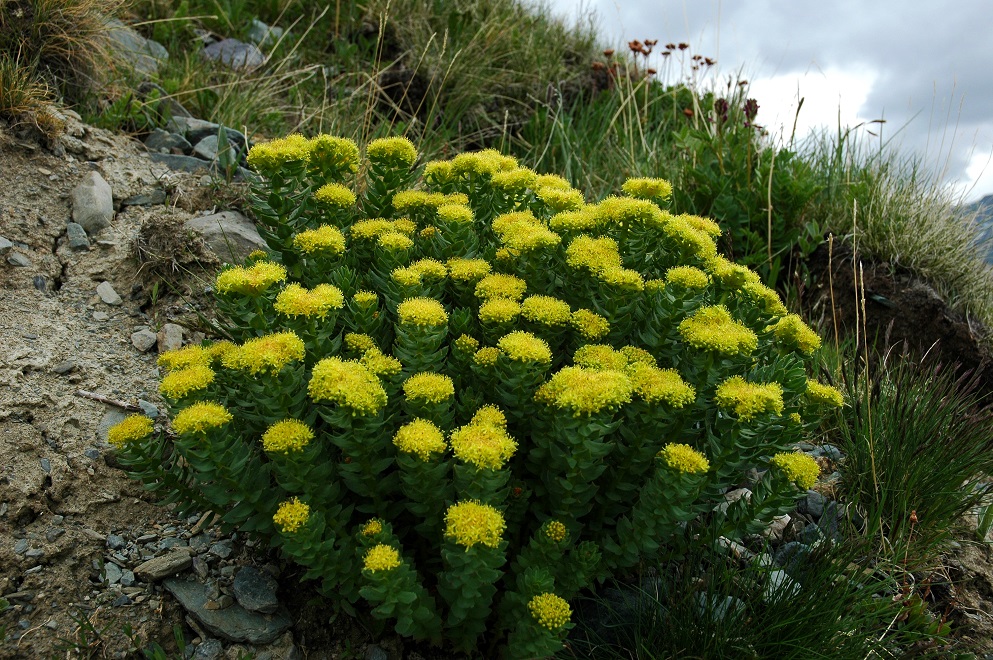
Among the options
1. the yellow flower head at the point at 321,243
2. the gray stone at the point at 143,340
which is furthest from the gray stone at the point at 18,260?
the yellow flower head at the point at 321,243

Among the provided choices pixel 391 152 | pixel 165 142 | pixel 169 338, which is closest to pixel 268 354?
pixel 391 152

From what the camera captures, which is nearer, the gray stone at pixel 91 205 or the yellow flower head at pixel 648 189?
the yellow flower head at pixel 648 189

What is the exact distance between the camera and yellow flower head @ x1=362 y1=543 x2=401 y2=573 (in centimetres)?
220

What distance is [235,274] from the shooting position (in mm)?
2633

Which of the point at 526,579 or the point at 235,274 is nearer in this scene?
the point at 526,579

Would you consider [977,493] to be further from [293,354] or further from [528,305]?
[293,354]

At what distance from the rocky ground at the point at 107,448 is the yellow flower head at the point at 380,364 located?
35.3 inches

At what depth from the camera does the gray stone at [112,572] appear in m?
2.89

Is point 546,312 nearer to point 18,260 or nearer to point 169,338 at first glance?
point 169,338

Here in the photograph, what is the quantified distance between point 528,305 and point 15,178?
3.41 metres

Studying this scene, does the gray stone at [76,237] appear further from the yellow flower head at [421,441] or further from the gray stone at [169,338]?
the yellow flower head at [421,441]

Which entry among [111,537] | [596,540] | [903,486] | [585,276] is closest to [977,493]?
[903,486]

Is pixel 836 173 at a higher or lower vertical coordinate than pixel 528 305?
higher

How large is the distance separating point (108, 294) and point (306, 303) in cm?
207
